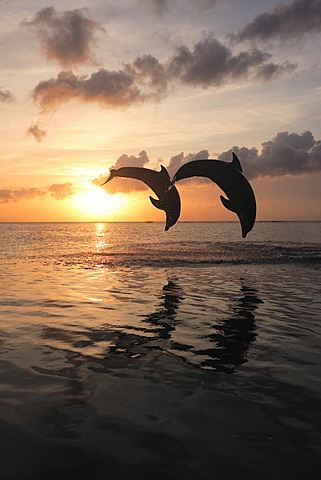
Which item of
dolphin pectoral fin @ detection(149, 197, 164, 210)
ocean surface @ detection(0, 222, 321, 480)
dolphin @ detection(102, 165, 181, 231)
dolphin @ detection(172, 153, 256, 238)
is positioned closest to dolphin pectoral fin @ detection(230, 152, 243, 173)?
dolphin @ detection(172, 153, 256, 238)

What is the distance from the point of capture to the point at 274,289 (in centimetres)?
1630

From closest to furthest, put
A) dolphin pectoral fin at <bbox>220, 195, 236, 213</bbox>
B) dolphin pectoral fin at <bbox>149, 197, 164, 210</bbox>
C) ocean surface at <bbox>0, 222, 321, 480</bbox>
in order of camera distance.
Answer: ocean surface at <bbox>0, 222, 321, 480</bbox>
dolphin pectoral fin at <bbox>220, 195, 236, 213</bbox>
dolphin pectoral fin at <bbox>149, 197, 164, 210</bbox>

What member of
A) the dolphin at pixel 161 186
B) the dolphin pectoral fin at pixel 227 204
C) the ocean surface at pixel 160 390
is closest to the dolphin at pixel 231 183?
the dolphin pectoral fin at pixel 227 204

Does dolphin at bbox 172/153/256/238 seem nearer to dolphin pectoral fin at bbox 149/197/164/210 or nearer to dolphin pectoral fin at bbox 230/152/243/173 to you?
dolphin pectoral fin at bbox 230/152/243/173

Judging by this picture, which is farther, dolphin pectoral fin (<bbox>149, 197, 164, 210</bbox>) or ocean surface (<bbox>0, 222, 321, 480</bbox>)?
dolphin pectoral fin (<bbox>149, 197, 164, 210</bbox>)

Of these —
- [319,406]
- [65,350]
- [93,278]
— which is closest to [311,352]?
[319,406]

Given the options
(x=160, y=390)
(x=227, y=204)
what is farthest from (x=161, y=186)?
(x=160, y=390)

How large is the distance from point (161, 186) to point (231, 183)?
214 centimetres

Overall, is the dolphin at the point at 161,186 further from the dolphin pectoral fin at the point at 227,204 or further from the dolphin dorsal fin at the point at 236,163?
the dolphin dorsal fin at the point at 236,163

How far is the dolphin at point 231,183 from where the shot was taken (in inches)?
465

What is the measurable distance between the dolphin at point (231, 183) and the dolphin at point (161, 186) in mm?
646

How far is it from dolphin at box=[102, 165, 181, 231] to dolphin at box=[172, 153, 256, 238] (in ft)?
2.12

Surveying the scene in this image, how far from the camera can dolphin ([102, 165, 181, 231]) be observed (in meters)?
12.5

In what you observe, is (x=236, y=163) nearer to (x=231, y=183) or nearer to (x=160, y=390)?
(x=231, y=183)
